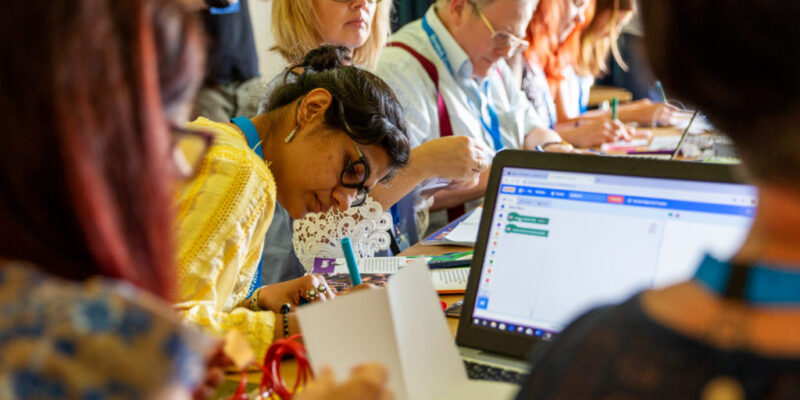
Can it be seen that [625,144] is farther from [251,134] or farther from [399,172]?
[251,134]

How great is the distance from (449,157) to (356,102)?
55 centimetres

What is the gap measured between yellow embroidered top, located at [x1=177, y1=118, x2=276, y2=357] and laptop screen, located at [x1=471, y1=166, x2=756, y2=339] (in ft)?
1.12

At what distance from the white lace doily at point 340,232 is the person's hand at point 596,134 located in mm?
1288

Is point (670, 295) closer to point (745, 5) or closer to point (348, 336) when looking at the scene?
point (745, 5)

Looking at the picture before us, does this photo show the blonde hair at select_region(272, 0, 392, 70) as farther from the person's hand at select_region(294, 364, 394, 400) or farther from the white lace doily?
the person's hand at select_region(294, 364, 394, 400)

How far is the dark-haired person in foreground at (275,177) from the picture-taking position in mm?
1018

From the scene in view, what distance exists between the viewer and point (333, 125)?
1.31 meters

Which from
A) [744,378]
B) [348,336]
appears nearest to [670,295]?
[744,378]

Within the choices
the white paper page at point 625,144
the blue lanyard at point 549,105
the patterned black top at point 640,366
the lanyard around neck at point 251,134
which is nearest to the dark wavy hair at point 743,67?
the patterned black top at point 640,366

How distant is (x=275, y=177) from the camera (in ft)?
4.48

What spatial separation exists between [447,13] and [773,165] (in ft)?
6.48

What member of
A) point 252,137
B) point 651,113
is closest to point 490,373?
point 252,137

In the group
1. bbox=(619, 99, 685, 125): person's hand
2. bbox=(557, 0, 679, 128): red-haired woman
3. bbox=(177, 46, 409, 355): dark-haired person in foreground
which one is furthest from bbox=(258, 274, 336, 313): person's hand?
bbox=(619, 99, 685, 125): person's hand

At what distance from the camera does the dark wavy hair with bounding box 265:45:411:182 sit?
130 cm
